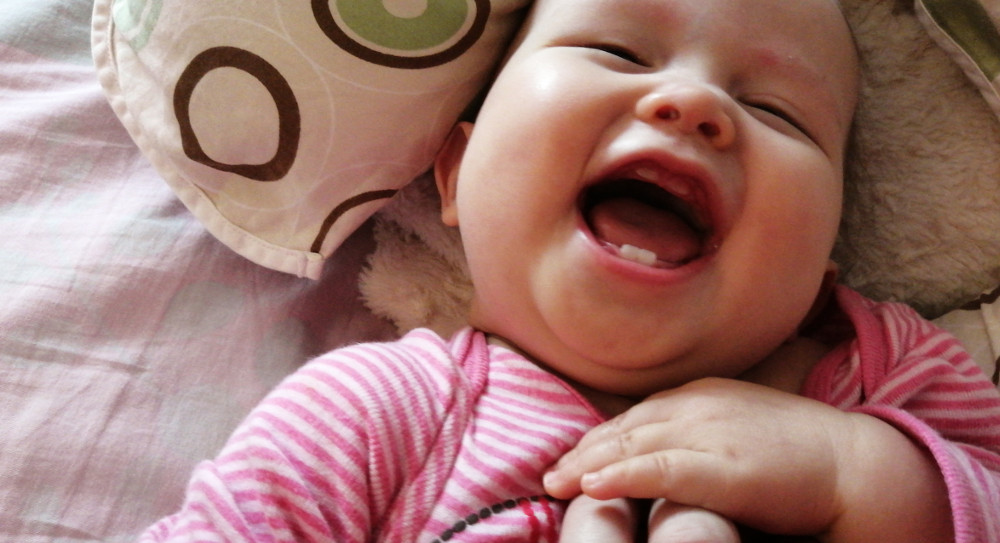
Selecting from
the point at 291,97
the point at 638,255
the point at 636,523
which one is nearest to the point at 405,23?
the point at 291,97

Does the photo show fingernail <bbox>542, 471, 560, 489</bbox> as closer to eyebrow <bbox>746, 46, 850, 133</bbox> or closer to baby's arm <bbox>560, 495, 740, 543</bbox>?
baby's arm <bbox>560, 495, 740, 543</bbox>

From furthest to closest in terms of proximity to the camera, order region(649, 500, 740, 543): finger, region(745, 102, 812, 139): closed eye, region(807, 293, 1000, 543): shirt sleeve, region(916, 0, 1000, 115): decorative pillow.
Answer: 1. region(916, 0, 1000, 115): decorative pillow
2. region(745, 102, 812, 139): closed eye
3. region(807, 293, 1000, 543): shirt sleeve
4. region(649, 500, 740, 543): finger

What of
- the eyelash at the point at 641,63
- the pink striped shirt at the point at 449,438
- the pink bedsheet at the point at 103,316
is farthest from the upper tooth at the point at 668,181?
the pink bedsheet at the point at 103,316

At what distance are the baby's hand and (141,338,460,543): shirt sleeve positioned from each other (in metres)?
0.16

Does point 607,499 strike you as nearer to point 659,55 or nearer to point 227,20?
point 659,55

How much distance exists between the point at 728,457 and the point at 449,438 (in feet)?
0.92

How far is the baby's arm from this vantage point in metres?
0.68

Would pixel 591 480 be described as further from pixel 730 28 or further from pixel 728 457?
pixel 730 28

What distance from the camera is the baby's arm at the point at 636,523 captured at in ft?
2.22

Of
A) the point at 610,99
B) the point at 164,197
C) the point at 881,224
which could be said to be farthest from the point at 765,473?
the point at 164,197

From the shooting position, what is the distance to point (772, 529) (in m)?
0.76

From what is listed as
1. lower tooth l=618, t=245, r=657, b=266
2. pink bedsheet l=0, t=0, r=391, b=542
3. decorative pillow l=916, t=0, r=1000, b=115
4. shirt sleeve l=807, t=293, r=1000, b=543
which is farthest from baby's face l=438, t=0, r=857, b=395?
pink bedsheet l=0, t=0, r=391, b=542

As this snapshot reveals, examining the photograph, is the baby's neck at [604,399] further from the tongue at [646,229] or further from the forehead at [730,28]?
the forehead at [730,28]

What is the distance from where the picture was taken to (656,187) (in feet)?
2.85
